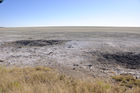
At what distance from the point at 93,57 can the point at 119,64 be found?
1.79 m

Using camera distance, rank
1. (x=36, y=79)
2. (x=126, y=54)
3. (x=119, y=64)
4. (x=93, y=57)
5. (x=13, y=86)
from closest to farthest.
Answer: (x=13, y=86) → (x=36, y=79) → (x=119, y=64) → (x=93, y=57) → (x=126, y=54)

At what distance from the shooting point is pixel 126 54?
8.25 metres

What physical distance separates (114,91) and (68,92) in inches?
54.9

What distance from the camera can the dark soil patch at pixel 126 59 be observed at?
6.69 metres

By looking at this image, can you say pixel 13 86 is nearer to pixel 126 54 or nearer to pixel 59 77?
pixel 59 77

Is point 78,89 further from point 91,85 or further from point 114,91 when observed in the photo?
point 114,91

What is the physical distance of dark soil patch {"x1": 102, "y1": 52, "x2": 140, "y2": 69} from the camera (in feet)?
21.9

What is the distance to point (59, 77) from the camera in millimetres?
4043

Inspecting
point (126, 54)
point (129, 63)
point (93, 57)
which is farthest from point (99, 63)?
point (126, 54)

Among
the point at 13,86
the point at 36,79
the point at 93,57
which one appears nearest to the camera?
the point at 13,86

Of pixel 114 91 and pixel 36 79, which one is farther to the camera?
pixel 36 79

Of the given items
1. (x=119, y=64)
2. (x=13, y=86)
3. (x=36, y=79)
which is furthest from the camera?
(x=119, y=64)

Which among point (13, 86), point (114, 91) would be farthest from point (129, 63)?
point (13, 86)

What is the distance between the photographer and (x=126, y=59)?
24.4 ft
